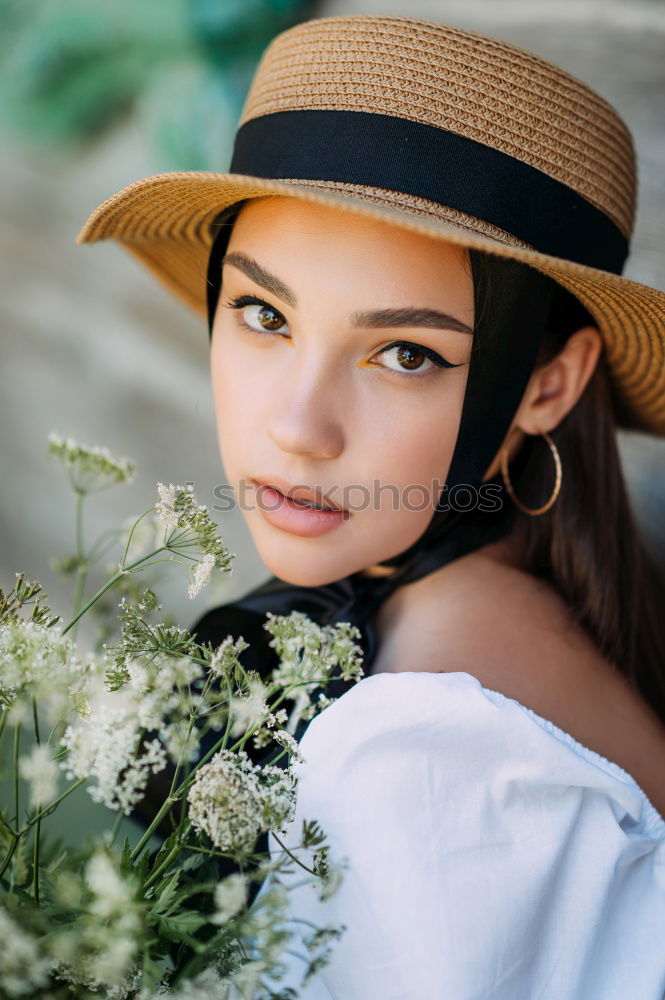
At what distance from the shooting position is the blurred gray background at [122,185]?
2387mm

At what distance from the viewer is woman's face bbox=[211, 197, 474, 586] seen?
4.23 ft

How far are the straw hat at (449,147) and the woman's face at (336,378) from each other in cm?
7

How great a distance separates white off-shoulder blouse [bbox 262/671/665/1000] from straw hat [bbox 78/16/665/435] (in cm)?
69

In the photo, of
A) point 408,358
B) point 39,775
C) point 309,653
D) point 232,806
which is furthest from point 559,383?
point 39,775

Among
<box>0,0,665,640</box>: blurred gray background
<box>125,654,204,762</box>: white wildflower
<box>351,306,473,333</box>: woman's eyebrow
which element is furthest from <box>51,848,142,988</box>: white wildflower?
<box>0,0,665,640</box>: blurred gray background

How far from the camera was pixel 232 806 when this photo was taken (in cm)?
83

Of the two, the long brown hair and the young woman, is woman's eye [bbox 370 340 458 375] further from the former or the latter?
the long brown hair

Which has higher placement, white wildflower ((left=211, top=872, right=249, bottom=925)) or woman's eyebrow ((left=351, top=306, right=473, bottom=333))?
woman's eyebrow ((left=351, top=306, right=473, bottom=333))

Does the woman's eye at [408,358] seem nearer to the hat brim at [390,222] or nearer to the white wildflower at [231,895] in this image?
the hat brim at [390,222]

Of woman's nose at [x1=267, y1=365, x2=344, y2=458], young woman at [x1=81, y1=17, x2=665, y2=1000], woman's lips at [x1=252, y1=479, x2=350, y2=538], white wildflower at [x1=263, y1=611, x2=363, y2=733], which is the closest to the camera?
white wildflower at [x1=263, y1=611, x2=363, y2=733]

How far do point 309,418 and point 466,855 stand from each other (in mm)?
653

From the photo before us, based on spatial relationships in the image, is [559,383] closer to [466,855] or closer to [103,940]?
Result: [466,855]

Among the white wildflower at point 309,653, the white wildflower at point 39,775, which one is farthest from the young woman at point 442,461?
the white wildflower at point 39,775

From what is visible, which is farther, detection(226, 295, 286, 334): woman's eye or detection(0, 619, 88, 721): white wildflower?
detection(226, 295, 286, 334): woman's eye
